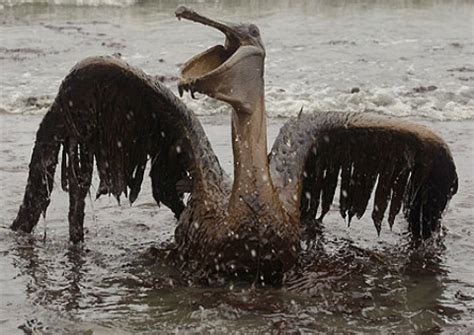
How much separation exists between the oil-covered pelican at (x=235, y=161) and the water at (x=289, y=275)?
0.26 metres

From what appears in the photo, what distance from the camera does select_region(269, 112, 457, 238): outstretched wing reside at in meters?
6.69

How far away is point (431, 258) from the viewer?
272 inches

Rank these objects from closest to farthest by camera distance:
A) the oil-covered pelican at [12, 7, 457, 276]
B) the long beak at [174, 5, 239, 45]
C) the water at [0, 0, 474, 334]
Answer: the long beak at [174, 5, 239, 45], the water at [0, 0, 474, 334], the oil-covered pelican at [12, 7, 457, 276]

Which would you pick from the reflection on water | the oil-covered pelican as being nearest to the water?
the reflection on water

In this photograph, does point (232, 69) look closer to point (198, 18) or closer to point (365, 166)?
point (198, 18)

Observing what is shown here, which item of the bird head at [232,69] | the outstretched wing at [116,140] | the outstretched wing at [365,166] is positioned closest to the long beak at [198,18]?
the bird head at [232,69]

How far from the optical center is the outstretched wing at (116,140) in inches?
254

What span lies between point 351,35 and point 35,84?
25.5 feet

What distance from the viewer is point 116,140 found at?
6805 mm

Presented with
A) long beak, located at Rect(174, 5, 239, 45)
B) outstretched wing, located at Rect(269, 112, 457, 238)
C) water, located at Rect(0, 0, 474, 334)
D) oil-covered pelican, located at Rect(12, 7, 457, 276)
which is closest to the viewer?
long beak, located at Rect(174, 5, 239, 45)

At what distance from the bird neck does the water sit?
517 millimetres

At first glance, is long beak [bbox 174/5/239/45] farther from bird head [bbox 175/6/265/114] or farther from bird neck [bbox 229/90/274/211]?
bird neck [bbox 229/90/274/211]

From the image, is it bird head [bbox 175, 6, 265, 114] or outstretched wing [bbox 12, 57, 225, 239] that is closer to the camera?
bird head [bbox 175, 6, 265, 114]

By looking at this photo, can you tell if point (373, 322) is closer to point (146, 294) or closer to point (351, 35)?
point (146, 294)
